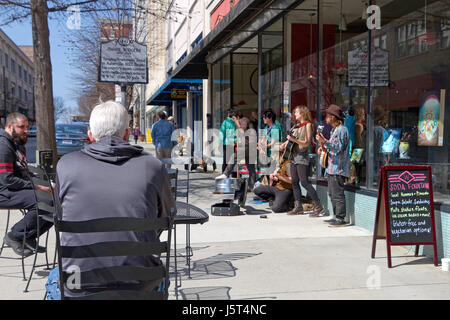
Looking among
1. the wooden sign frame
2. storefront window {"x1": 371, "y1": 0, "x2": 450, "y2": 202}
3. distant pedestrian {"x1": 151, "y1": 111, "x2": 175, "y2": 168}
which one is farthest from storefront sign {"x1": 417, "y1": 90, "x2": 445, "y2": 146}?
distant pedestrian {"x1": 151, "y1": 111, "x2": 175, "y2": 168}

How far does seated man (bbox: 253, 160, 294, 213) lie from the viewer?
8586 millimetres

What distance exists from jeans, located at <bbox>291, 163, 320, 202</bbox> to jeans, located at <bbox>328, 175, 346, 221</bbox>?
2.34 feet

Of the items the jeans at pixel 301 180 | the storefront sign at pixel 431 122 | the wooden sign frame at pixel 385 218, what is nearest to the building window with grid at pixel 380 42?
the storefront sign at pixel 431 122

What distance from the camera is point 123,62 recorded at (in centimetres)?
1012

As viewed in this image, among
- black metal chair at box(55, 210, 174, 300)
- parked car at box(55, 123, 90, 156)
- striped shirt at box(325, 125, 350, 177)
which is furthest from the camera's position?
parked car at box(55, 123, 90, 156)

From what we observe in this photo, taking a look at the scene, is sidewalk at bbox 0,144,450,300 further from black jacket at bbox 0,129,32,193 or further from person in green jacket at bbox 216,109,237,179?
person in green jacket at bbox 216,109,237,179

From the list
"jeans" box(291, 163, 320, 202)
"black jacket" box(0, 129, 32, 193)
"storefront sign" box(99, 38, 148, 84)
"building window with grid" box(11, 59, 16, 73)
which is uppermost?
"building window with grid" box(11, 59, 16, 73)

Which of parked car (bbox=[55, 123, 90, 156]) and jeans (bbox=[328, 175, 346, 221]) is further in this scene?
parked car (bbox=[55, 123, 90, 156])

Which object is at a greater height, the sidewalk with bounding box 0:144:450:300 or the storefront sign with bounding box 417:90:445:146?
the storefront sign with bounding box 417:90:445:146

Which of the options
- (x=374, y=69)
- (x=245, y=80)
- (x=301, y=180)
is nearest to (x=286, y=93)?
(x=245, y=80)

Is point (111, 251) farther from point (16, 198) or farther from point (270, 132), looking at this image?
point (270, 132)

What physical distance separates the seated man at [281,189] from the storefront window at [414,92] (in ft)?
5.50

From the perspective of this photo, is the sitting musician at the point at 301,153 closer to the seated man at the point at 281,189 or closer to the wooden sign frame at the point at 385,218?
the seated man at the point at 281,189
